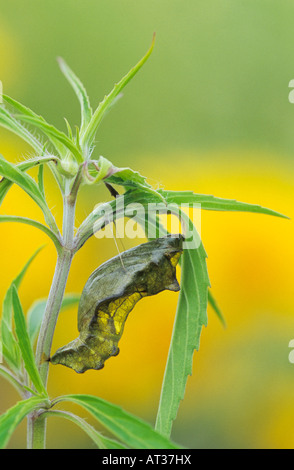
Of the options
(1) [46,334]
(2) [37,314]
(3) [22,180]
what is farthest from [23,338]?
(2) [37,314]

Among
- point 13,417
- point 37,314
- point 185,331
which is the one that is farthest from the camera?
point 37,314

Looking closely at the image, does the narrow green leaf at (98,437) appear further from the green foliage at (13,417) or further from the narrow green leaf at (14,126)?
the narrow green leaf at (14,126)

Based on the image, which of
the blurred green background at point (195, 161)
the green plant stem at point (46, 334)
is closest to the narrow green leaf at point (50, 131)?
the green plant stem at point (46, 334)

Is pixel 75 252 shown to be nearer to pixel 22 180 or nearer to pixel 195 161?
pixel 22 180

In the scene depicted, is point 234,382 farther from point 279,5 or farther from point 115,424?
point 279,5

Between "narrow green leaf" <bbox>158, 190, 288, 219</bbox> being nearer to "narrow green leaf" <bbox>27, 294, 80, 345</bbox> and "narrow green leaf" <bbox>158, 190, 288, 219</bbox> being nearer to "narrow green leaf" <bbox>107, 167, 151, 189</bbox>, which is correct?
"narrow green leaf" <bbox>107, 167, 151, 189</bbox>
